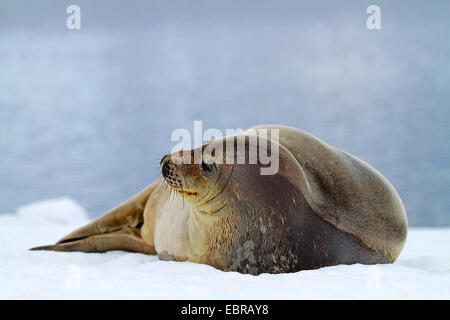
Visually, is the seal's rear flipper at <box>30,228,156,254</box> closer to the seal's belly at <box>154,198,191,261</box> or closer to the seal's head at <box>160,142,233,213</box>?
the seal's belly at <box>154,198,191,261</box>

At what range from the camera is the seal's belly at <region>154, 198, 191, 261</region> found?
2.61m

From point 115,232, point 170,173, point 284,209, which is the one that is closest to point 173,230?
point 170,173

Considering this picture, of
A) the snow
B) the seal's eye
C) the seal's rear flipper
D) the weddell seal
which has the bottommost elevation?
the seal's rear flipper

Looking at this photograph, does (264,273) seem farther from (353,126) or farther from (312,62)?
(312,62)

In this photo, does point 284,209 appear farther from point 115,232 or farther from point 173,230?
point 115,232

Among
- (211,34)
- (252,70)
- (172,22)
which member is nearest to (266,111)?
(252,70)

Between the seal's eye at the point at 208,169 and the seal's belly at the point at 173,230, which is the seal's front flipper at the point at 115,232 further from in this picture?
the seal's eye at the point at 208,169

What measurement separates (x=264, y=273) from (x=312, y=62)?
2740 centimetres

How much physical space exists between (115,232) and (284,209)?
1.37 meters

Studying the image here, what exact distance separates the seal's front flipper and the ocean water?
71cm

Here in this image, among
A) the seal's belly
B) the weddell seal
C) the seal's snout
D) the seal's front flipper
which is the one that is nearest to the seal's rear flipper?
the seal's front flipper

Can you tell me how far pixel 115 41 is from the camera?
127 ft

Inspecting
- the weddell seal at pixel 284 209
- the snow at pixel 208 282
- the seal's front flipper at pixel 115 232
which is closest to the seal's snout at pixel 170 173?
the weddell seal at pixel 284 209

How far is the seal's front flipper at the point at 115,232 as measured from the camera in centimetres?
335
